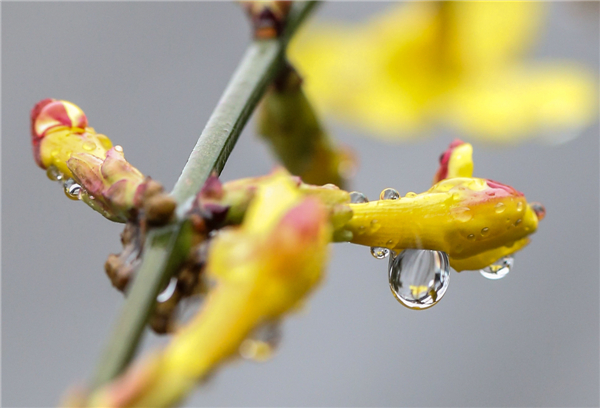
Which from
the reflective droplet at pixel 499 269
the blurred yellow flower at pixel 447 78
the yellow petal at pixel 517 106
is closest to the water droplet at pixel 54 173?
the reflective droplet at pixel 499 269

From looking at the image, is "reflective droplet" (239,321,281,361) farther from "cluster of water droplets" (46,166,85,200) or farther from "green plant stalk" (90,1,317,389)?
"cluster of water droplets" (46,166,85,200)

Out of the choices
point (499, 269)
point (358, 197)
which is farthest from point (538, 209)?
point (358, 197)

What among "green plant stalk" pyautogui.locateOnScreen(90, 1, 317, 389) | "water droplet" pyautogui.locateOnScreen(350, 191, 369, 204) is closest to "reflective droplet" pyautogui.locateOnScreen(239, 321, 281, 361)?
"green plant stalk" pyautogui.locateOnScreen(90, 1, 317, 389)

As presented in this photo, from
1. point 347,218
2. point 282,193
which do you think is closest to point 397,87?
point 347,218

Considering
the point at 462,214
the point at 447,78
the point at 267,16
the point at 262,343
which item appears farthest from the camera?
the point at 447,78

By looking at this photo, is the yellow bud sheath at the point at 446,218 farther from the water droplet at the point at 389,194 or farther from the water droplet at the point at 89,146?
the water droplet at the point at 89,146

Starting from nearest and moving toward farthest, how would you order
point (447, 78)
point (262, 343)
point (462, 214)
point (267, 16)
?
point (262, 343) < point (462, 214) < point (267, 16) < point (447, 78)

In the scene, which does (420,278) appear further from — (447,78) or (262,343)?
(447,78)
